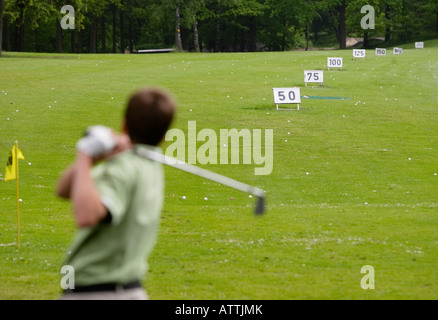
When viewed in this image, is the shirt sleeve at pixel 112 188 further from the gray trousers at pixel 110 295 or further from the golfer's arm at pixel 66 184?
the gray trousers at pixel 110 295

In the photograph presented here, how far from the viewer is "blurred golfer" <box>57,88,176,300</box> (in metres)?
4.13

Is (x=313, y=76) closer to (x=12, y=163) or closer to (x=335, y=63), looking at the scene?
(x=335, y=63)

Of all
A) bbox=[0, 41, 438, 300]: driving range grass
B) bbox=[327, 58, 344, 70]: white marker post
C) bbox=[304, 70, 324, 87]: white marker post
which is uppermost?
bbox=[327, 58, 344, 70]: white marker post

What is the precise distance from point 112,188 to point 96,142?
1.08 ft

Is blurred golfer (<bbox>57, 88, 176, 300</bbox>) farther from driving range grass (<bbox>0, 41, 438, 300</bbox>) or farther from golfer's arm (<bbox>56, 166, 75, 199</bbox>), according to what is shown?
driving range grass (<bbox>0, 41, 438, 300</bbox>)

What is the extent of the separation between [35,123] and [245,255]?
1744 cm

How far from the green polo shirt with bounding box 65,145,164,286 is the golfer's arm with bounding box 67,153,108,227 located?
7.1 inches

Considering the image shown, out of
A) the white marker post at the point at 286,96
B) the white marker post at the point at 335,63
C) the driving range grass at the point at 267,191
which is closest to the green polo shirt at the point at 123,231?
the driving range grass at the point at 267,191

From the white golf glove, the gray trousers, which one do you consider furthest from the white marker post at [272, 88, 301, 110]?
the white golf glove

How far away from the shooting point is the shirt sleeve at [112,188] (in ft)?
13.5

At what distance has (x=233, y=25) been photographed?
10425cm

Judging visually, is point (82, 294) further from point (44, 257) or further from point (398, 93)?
point (398, 93)

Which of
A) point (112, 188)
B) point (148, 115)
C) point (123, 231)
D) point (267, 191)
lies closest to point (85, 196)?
point (112, 188)

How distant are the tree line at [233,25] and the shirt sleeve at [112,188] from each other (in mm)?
77434
